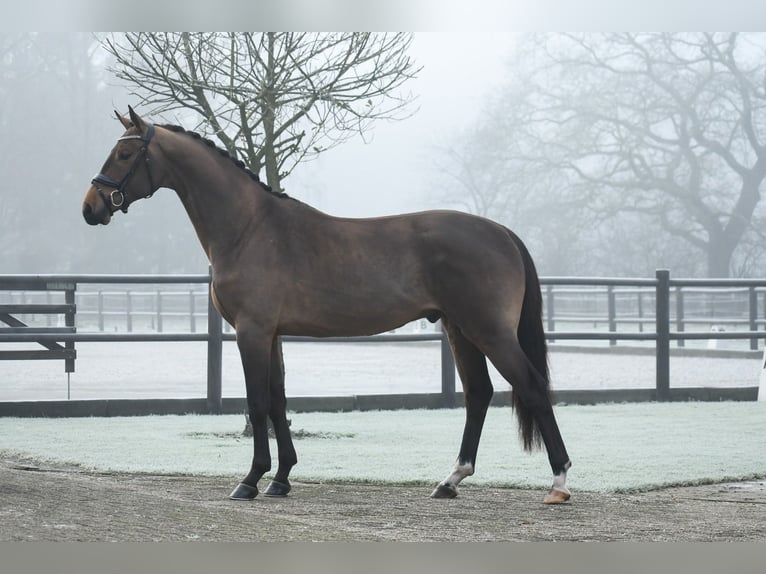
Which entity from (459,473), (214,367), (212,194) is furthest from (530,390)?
(214,367)

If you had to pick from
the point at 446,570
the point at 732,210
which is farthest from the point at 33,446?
the point at 732,210

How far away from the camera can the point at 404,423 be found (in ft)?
27.8

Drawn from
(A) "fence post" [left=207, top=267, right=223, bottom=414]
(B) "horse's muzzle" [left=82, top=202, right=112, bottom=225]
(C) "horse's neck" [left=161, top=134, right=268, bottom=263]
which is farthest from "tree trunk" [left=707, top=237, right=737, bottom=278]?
(B) "horse's muzzle" [left=82, top=202, right=112, bottom=225]

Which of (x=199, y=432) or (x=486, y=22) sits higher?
(x=486, y=22)

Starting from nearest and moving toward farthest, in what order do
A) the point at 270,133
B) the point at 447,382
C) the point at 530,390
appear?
the point at 530,390 → the point at 270,133 → the point at 447,382

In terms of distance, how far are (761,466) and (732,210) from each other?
30.4 m

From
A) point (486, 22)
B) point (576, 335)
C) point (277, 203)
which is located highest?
point (486, 22)

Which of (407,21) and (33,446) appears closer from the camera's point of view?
(407,21)

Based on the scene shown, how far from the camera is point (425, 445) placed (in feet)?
23.4

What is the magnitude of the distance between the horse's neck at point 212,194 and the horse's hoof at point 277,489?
1101mm

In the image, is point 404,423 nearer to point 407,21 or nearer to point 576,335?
point 576,335

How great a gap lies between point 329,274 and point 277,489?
40.9 inches

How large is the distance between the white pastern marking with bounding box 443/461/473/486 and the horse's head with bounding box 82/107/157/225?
1.94 m

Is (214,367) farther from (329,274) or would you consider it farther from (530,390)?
(530,390)
